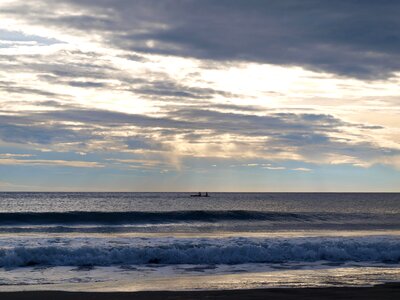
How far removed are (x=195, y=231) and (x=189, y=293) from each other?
20797mm

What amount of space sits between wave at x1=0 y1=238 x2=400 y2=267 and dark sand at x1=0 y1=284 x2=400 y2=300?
5.99 m

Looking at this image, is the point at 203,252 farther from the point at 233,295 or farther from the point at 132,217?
the point at 132,217

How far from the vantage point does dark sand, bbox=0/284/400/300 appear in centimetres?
1300

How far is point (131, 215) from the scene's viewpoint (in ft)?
147

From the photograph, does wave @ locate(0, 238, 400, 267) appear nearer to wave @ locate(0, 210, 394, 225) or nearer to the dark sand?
the dark sand

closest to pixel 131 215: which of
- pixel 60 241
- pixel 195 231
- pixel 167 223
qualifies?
pixel 167 223

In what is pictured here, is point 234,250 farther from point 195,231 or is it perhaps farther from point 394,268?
point 195,231

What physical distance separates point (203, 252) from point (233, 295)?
25.3 feet

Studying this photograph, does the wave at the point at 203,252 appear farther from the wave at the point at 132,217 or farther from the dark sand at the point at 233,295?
the wave at the point at 132,217

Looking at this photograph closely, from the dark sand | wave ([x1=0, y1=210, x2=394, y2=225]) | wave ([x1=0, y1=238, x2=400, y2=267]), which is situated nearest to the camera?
the dark sand

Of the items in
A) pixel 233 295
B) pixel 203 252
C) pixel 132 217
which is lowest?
pixel 233 295

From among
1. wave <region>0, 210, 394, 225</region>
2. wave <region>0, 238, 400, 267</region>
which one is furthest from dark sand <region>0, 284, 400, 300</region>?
wave <region>0, 210, 394, 225</region>

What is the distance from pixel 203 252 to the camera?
21.0 m

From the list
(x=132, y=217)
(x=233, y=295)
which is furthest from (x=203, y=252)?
(x=132, y=217)
